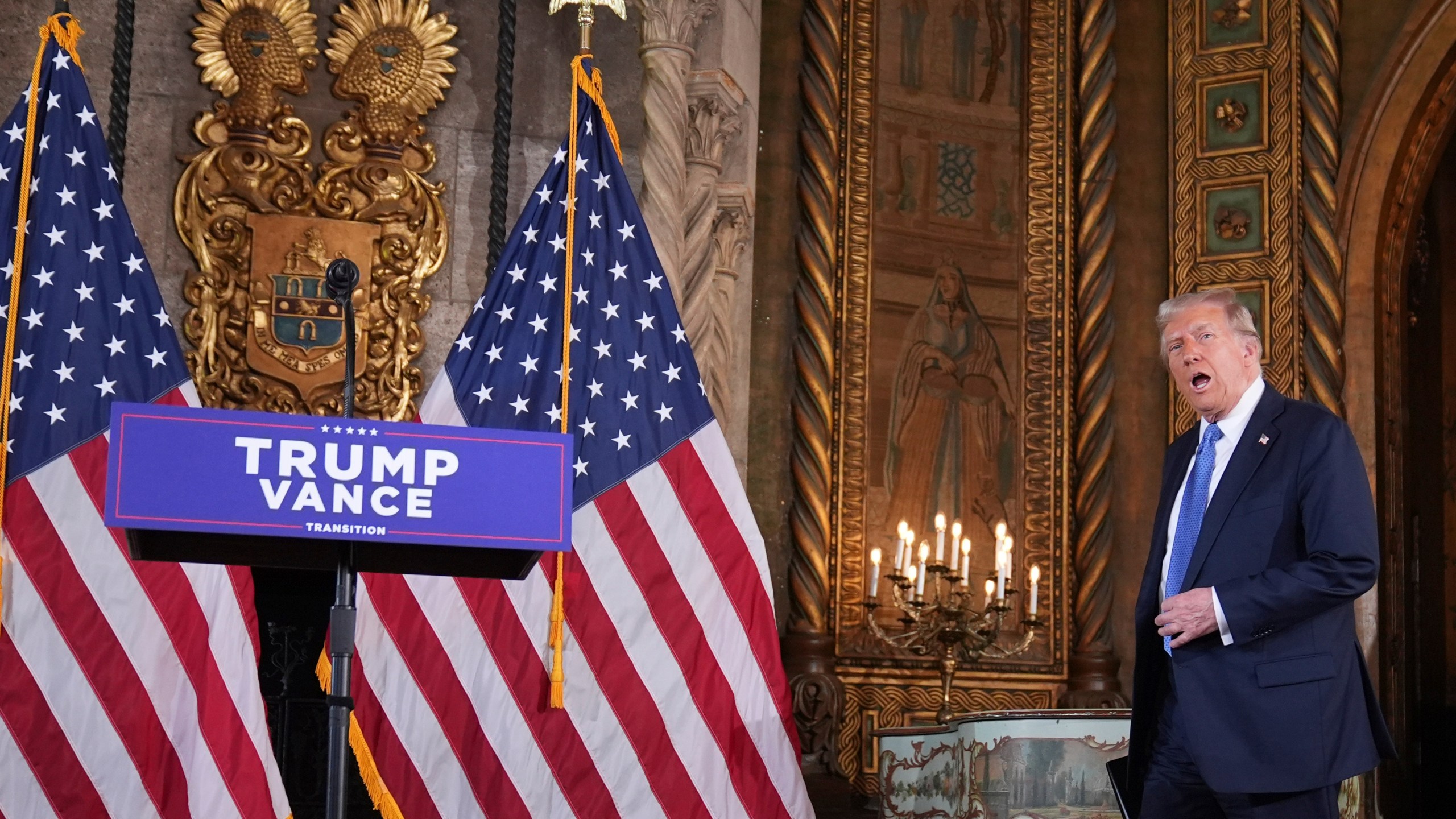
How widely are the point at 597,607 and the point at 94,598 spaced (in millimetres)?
1590

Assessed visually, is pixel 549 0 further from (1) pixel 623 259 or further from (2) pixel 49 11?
(2) pixel 49 11

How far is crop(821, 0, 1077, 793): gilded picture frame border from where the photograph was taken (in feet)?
26.7

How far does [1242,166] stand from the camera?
8734 mm

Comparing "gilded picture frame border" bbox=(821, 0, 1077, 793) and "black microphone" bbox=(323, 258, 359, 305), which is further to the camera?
"gilded picture frame border" bbox=(821, 0, 1077, 793)

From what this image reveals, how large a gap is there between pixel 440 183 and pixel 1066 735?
127 inches

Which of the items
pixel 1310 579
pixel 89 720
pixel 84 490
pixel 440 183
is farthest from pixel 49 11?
pixel 1310 579

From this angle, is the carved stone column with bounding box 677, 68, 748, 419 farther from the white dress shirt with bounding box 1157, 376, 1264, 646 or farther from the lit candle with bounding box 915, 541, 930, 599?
the white dress shirt with bounding box 1157, 376, 1264, 646

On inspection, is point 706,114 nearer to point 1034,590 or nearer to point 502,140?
point 502,140

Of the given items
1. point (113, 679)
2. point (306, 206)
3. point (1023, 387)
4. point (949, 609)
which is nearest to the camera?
point (113, 679)

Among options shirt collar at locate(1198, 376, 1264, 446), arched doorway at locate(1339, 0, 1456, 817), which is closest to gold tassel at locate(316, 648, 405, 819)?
shirt collar at locate(1198, 376, 1264, 446)

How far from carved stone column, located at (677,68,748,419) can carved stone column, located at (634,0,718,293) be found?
85 millimetres

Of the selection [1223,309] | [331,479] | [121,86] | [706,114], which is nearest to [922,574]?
[706,114]

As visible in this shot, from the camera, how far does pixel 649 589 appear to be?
19.1ft

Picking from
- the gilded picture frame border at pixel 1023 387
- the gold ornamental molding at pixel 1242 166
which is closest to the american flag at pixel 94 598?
the gilded picture frame border at pixel 1023 387
